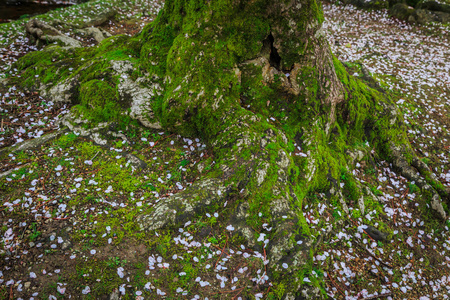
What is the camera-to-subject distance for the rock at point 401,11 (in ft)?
52.9

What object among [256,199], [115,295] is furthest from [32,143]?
[256,199]

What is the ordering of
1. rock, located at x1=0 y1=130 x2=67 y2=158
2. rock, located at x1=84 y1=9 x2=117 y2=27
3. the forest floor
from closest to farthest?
the forest floor → rock, located at x1=0 y1=130 x2=67 y2=158 → rock, located at x1=84 y1=9 x2=117 y2=27

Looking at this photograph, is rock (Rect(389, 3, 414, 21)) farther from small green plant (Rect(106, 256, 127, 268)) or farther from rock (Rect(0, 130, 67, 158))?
small green plant (Rect(106, 256, 127, 268))

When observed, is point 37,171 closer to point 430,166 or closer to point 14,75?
point 14,75

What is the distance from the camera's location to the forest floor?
139 inches

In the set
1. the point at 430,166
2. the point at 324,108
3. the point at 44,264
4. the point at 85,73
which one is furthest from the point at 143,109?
the point at 430,166

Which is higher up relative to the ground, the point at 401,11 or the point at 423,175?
the point at 401,11

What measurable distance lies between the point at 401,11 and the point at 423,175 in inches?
607

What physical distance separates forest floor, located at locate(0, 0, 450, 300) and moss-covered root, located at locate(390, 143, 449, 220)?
0.20 meters

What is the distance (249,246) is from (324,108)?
10.5 ft

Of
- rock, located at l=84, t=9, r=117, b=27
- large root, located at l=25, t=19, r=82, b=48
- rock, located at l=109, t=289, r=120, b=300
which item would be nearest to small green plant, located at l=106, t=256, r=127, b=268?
rock, located at l=109, t=289, r=120, b=300

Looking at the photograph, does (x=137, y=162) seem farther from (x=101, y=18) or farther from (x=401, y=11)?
(x=401, y=11)

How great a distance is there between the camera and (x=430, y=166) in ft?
22.9

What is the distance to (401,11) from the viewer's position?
643 inches
